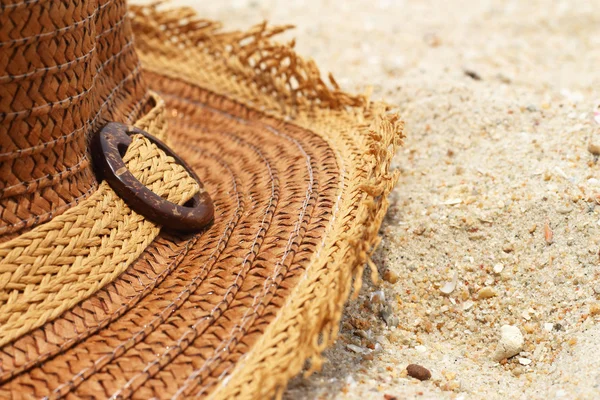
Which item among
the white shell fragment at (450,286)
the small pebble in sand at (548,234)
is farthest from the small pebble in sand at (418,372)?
the small pebble in sand at (548,234)

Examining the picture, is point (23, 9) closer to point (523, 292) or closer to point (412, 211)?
point (412, 211)

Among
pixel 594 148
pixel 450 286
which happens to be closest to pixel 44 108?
pixel 450 286

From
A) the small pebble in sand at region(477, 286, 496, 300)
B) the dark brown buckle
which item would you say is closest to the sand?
the small pebble in sand at region(477, 286, 496, 300)

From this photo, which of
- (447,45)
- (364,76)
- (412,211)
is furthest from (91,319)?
(447,45)

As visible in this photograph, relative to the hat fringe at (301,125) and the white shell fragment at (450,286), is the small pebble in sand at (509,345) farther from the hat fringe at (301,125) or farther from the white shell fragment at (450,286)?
the hat fringe at (301,125)

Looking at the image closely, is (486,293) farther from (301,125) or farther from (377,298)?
(301,125)
